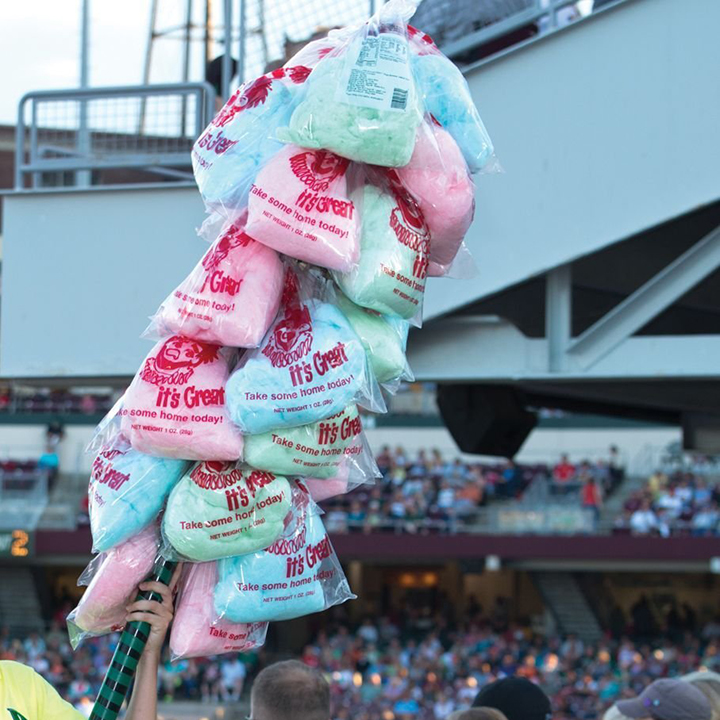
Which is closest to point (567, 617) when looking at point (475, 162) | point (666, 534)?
point (666, 534)

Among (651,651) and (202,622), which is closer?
(202,622)

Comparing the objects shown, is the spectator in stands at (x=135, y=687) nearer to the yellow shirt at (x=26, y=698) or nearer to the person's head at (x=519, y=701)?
the yellow shirt at (x=26, y=698)

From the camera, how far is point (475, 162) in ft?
9.69

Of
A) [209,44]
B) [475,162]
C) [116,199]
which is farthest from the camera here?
[209,44]

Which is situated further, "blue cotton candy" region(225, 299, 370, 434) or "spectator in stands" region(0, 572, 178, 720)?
"blue cotton candy" region(225, 299, 370, 434)

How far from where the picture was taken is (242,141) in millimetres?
2891

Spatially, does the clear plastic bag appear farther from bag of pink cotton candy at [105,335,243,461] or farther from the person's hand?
the person's hand

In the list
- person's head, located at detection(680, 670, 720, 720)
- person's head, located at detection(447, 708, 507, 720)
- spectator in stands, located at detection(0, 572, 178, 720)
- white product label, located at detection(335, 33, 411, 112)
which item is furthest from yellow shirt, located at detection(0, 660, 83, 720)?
person's head, located at detection(680, 670, 720, 720)

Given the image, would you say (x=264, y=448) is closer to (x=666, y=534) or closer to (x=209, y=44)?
(x=209, y=44)

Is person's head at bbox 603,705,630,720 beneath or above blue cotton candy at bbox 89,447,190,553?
beneath

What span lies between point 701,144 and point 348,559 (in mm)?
23464

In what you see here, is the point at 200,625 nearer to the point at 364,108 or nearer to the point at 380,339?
the point at 380,339

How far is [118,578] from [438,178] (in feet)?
3.47

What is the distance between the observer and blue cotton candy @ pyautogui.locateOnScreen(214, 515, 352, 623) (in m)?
2.72
